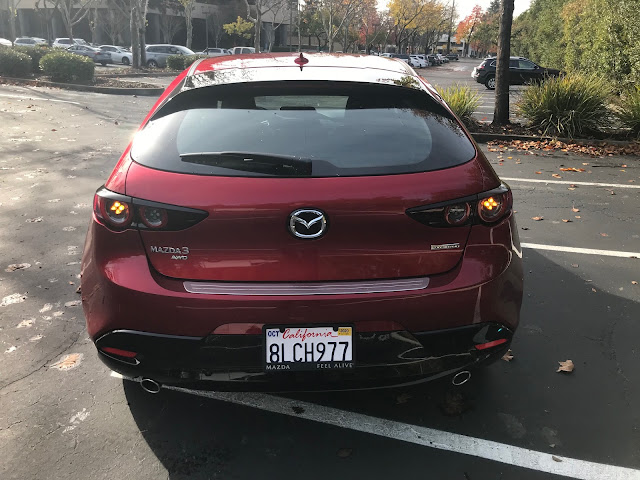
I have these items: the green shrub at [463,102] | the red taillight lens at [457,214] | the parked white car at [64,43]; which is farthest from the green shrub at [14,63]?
the red taillight lens at [457,214]

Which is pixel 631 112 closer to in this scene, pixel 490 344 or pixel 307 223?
pixel 490 344

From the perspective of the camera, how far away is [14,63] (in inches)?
837

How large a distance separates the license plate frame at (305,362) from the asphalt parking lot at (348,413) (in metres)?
0.52

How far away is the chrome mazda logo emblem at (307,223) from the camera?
2.06 m

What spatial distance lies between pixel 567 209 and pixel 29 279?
5.57 meters

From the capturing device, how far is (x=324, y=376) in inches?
86.1

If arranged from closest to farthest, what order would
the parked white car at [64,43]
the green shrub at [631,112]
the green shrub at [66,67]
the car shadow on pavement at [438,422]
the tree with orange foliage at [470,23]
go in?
1. the car shadow on pavement at [438,422]
2. the green shrub at [631,112]
3. the green shrub at [66,67]
4. the parked white car at [64,43]
5. the tree with orange foliage at [470,23]

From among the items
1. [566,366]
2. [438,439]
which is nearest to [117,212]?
[438,439]

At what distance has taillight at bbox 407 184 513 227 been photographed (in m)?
2.14

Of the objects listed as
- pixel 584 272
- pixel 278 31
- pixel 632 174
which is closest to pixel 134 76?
pixel 632 174

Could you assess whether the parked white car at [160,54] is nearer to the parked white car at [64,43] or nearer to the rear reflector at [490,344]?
the parked white car at [64,43]

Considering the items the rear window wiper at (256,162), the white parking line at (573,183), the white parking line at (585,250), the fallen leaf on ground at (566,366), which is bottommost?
the fallen leaf on ground at (566,366)

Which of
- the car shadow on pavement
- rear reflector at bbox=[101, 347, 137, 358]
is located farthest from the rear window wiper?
the car shadow on pavement

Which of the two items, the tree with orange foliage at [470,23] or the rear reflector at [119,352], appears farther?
the tree with orange foliage at [470,23]
